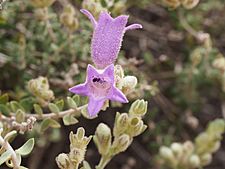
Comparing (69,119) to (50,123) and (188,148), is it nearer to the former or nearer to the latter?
(50,123)

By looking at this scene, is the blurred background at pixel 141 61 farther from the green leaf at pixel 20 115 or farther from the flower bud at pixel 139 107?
the flower bud at pixel 139 107

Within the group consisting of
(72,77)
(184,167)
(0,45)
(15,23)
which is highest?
(15,23)

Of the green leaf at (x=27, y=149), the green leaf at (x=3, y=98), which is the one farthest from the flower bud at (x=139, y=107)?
the green leaf at (x=3, y=98)

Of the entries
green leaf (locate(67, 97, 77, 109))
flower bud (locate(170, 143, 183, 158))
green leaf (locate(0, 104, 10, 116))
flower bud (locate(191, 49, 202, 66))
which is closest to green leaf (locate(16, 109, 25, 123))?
green leaf (locate(0, 104, 10, 116))

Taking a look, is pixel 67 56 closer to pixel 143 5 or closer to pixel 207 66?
pixel 143 5

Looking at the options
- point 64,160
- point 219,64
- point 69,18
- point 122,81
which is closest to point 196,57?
point 219,64

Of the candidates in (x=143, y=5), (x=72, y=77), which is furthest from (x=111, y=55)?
(x=143, y=5)
